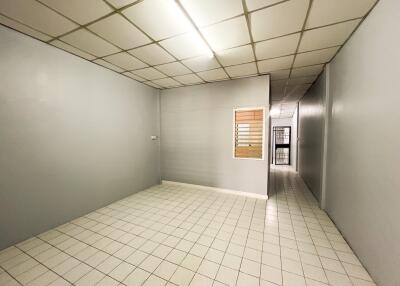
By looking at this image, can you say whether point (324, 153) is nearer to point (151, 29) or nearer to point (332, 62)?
point (332, 62)

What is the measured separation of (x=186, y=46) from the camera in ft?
8.84

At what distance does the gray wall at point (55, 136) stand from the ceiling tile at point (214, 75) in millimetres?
1909

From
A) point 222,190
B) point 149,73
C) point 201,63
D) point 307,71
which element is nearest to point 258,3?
point 201,63

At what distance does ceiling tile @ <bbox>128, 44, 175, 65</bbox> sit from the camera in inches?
108

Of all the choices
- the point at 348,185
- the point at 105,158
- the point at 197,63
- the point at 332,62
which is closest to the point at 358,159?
the point at 348,185

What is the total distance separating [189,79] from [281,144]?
857 cm

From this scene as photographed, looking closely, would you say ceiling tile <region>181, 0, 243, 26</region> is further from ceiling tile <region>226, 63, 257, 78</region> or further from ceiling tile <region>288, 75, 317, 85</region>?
ceiling tile <region>288, 75, 317, 85</region>

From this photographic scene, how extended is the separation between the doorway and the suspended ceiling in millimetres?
7816

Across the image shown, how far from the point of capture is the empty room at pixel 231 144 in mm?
1785

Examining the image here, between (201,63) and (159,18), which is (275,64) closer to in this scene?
(201,63)

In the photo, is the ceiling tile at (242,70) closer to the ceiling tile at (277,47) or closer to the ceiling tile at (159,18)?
the ceiling tile at (277,47)

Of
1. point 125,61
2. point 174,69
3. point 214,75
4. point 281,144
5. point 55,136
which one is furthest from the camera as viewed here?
point 281,144

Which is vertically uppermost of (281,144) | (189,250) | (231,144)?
(231,144)

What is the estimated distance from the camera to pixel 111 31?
2309 mm
